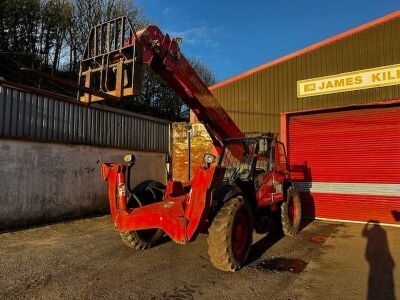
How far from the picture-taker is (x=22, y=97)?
10.8 meters

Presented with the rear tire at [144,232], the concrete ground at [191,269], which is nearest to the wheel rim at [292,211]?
the concrete ground at [191,269]

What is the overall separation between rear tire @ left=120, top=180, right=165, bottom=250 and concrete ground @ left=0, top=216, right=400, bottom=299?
0.60ft

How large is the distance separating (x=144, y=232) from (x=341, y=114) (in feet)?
24.7

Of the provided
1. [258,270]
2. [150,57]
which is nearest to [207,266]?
[258,270]

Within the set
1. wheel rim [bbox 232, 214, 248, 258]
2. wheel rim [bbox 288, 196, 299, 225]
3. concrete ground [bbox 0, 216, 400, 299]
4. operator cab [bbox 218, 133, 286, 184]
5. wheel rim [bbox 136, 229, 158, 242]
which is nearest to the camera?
concrete ground [bbox 0, 216, 400, 299]

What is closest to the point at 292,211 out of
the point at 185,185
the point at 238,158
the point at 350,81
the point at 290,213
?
the point at 290,213

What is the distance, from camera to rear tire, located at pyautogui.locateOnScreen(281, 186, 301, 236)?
9242 mm

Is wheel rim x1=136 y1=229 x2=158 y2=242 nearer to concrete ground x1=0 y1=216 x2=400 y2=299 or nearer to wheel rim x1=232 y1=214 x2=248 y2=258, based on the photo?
concrete ground x1=0 y1=216 x2=400 y2=299

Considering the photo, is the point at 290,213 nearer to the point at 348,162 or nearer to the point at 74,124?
the point at 348,162

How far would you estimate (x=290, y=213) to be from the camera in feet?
32.0

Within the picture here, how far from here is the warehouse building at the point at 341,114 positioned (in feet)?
37.9

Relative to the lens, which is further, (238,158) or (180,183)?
(238,158)

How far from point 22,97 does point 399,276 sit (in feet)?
31.3

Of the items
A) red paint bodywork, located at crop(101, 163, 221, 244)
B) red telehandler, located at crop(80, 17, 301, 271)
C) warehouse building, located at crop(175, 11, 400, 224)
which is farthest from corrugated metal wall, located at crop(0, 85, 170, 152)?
red paint bodywork, located at crop(101, 163, 221, 244)
